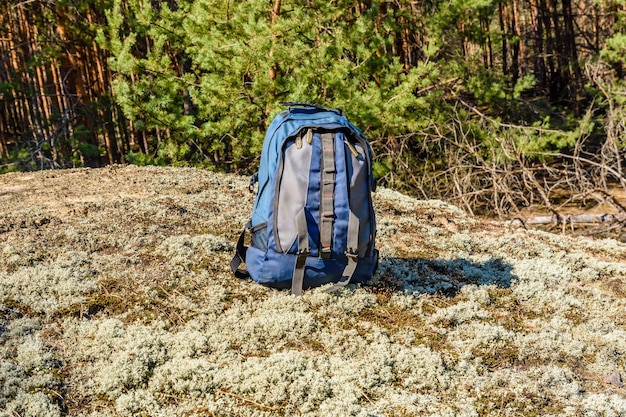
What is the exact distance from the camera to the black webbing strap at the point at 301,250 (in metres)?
2.98

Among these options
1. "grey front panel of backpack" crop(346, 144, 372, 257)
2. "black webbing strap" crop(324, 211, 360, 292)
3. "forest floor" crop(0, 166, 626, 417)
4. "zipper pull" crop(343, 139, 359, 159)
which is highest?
"zipper pull" crop(343, 139, 359, 159)

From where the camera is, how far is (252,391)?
2.47 metres

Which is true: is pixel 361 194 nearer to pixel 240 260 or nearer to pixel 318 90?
pixel 240 260

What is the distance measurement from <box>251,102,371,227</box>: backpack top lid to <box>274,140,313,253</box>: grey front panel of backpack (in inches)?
3.2

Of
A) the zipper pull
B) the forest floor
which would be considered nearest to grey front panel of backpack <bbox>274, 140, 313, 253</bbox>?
the zipper pull

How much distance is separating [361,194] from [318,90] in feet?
17.2

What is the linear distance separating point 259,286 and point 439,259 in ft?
5.04

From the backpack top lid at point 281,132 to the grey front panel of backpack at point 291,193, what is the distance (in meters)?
0.08

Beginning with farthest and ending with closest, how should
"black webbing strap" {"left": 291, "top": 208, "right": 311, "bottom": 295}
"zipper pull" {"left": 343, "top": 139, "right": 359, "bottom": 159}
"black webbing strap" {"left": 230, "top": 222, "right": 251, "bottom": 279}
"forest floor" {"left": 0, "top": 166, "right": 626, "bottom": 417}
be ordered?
1. "black webbing strap" {"left": 230, "top": 222, "right": 251, "bottom": 279}
2. "zipper pull" {"left": 343, "top": 139, "right": 359, "bottom": 159}
3. "black webbing strap" {"left": 291, "top": 208, "right": 311, "bottom": 295}
4. "forest floor" {"left": 0, "top": 166, "right": 626, "bottom": 417}

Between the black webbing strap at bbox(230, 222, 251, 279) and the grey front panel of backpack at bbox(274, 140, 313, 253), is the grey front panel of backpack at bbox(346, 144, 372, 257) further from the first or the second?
the black webbing strap at bbox(230, 222, 251, 279)

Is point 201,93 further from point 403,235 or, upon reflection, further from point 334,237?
point 334,237

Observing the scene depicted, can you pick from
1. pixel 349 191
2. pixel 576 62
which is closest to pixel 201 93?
pixel 349 191

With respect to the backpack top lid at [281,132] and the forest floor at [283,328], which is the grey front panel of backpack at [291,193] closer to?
the backpack top lid at [281,132]

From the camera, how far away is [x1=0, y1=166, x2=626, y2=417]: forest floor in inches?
96.0
